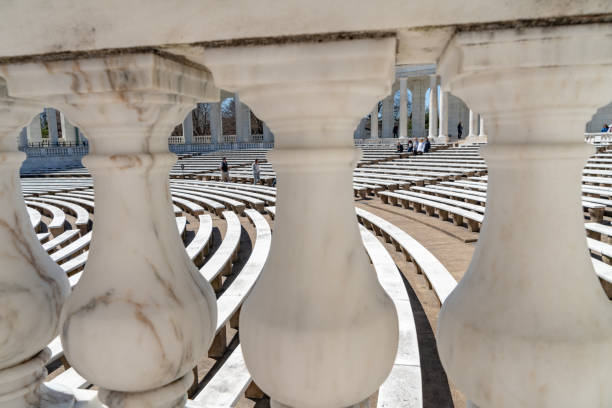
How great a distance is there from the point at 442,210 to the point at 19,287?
1244 cm

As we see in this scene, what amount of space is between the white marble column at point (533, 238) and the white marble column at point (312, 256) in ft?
0.93

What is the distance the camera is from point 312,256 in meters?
1.44

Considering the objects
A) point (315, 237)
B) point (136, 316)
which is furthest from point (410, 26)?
point (136, 316)

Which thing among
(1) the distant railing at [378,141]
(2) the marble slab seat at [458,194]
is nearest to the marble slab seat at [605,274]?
(2) the marble slab seat at [458,194]

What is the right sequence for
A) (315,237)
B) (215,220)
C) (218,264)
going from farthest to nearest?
(215,220) → (218,264) → (315,237)

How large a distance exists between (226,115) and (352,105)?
72.8m

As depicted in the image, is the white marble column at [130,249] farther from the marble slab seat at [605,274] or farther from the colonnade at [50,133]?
the colonnade at [50,133]

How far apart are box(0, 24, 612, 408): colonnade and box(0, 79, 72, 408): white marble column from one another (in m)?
0.04

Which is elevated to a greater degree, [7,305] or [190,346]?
[7,305]

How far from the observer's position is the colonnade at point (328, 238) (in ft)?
4.02

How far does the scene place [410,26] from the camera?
1.15 m

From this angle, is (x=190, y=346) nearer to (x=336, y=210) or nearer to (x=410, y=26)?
(x=336, y=210)

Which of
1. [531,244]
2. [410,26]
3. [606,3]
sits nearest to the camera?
[606,3]

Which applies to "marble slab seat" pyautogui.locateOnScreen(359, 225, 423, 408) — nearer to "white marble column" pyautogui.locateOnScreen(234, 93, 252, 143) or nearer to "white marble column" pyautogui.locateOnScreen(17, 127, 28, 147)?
"white marble column" pyautogui.locateOnScreen(234, 93, 252, 143)
